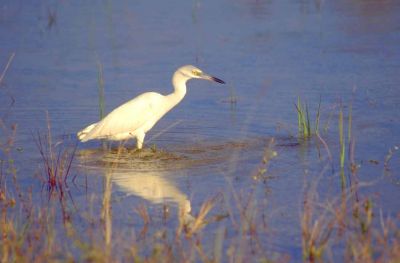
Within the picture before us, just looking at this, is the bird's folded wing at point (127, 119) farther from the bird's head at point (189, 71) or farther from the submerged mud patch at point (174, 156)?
the bird's head at point (189, 71)

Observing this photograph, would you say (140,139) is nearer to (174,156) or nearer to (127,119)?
(127,119)

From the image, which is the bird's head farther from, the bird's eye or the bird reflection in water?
the bird reflection in water

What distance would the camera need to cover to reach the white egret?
8.48m

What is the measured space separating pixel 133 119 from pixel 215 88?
294cm

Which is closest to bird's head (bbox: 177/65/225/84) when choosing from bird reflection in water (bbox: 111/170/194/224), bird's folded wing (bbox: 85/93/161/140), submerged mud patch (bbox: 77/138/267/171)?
bird's folded wing (bbox: 85/93/161/140)

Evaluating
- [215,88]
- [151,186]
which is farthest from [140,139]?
[215,88]

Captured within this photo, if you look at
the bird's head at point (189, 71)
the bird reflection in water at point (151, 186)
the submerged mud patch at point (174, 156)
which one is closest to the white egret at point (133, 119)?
the bird's head at point (189, 71)

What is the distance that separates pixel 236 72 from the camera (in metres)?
11.8

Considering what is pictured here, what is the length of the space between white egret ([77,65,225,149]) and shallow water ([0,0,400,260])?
8.7 inches

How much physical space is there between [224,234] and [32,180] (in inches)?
95.5

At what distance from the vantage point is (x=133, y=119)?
8.52m

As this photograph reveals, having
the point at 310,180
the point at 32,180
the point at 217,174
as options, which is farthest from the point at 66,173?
the point at 310,180

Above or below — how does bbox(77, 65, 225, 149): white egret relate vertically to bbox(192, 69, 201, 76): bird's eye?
below

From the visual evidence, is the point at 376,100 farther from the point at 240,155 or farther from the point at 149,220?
the point at 149,220
